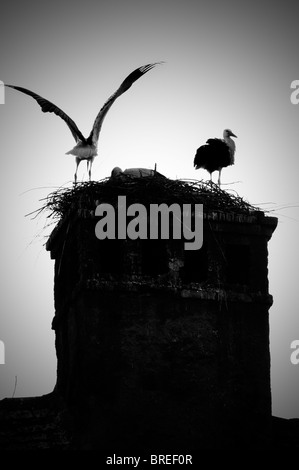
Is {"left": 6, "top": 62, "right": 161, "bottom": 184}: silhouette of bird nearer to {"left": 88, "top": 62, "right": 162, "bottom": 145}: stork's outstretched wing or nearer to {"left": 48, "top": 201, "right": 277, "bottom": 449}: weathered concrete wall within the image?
{"left": 88, "top": 62, "right": 162, "bottom": 145}: stork's outstretched wing

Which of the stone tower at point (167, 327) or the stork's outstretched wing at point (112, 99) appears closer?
the stone tower at point (167, 327)

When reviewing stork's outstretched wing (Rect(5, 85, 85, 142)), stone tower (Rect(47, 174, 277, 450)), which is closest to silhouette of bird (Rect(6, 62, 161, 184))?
stork's outstretched wing (Rect(5, 85, 85, 142))

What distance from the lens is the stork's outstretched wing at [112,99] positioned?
52.6ft

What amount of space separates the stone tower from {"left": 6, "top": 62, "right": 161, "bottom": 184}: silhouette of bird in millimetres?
1810

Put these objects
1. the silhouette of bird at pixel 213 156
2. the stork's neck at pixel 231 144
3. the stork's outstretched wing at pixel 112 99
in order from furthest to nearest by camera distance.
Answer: the stork's neck at pixel 231 144
the silhouette of bird at pixel 213 156
the stork's outstretched wing at pixel 112 99

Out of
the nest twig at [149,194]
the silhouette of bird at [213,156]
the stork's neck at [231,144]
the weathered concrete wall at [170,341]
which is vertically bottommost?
the weathered concrete wall at [170,341]

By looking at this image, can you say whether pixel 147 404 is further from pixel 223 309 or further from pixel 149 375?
pixel 223 309

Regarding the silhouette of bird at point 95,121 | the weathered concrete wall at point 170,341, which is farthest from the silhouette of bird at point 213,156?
the weathered concrete wall at point 170,341

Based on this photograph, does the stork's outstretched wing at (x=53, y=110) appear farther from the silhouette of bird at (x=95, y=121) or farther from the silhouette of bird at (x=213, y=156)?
the silhouette of bird at (x=213, y=156)

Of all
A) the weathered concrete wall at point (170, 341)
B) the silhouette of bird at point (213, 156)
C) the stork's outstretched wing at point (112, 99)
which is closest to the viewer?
the weathered concrete wall at point (170, 341)

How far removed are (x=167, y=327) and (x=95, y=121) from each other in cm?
427

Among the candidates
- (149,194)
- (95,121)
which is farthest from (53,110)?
(149,194)

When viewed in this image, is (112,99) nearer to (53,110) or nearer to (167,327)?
(53,110)
